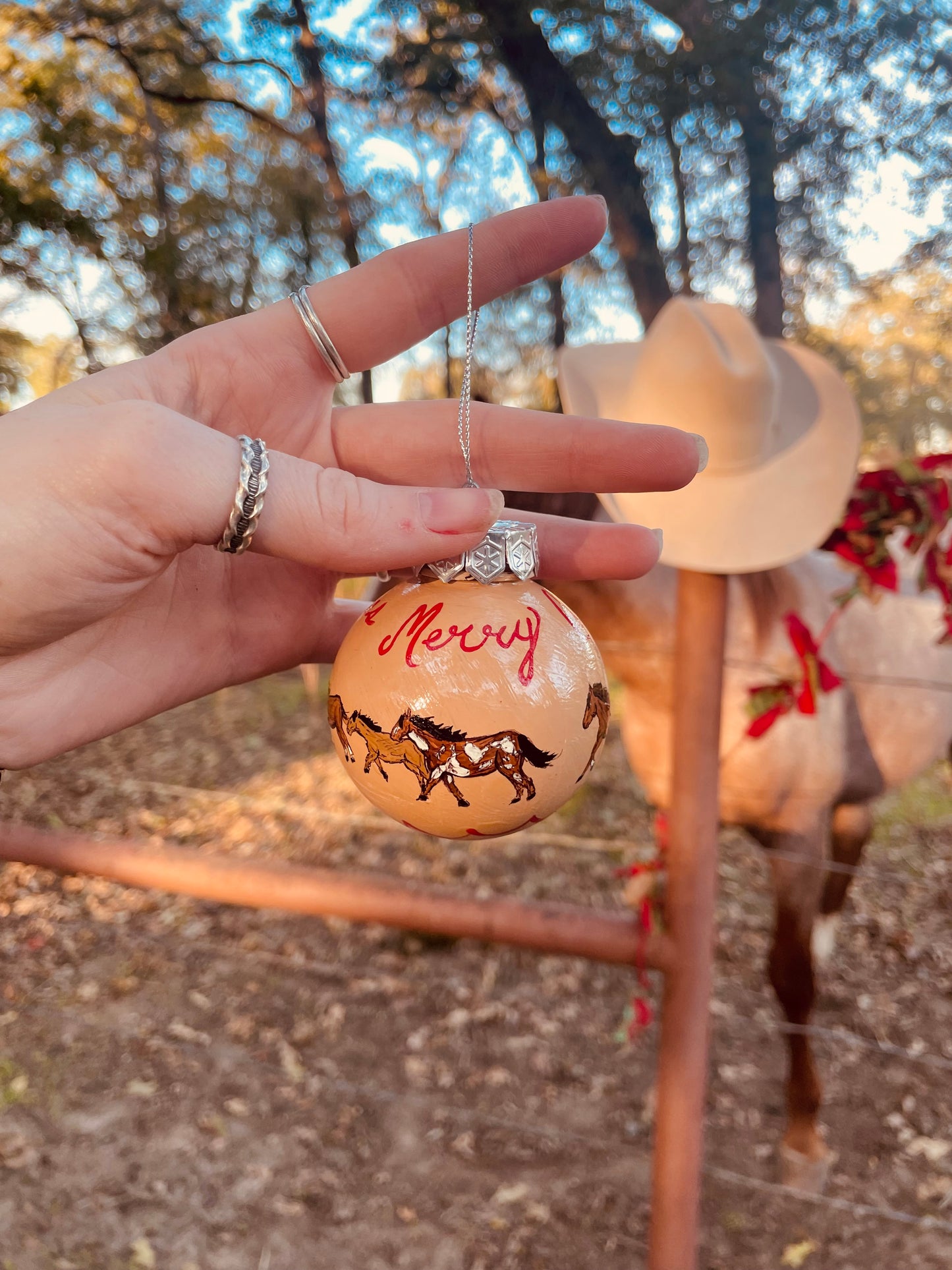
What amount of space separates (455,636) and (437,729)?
0.13 m

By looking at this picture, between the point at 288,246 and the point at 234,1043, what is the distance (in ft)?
10.5

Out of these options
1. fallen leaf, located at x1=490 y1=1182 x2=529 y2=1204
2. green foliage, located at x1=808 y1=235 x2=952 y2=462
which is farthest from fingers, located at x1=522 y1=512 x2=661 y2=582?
fallen leaf, located at x1=490 y1=1182 x2=529 y2=1204

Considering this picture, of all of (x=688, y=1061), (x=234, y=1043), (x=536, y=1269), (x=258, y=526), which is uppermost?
(x=258, y=526)

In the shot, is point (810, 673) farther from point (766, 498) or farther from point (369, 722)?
point (369, 722)

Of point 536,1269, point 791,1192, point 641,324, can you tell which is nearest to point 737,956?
point 791,1192

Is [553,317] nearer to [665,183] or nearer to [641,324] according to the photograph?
[641,324]

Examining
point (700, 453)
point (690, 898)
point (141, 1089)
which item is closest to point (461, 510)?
point (700, 453)

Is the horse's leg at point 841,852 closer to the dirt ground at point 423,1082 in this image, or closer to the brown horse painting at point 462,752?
the dirt ground at point 423,1082

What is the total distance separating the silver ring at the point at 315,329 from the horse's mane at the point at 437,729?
24.3 inches

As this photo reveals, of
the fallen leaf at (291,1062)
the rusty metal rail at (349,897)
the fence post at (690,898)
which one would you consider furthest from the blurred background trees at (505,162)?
the fallen leaf at (291,1062)

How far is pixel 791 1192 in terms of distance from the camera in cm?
274

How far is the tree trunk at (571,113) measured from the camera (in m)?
2.40

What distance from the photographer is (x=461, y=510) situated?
1039mm

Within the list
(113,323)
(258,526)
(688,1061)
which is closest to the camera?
(258,526)
